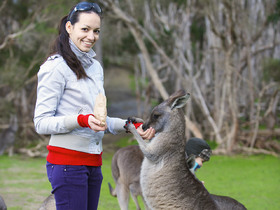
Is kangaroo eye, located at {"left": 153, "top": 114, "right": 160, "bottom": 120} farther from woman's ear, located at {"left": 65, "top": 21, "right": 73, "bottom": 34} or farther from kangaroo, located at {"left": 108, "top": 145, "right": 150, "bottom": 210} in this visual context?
woman's ear, located at {"left": 65, "top": 21, "right": 73, "bottom": 34}

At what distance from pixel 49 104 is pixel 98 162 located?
1.45ft

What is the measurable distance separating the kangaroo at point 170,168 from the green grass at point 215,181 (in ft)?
7.69

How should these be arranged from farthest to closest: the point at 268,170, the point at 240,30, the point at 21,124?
the point at 21,124 → the point at 240,30 → the point at 268,170

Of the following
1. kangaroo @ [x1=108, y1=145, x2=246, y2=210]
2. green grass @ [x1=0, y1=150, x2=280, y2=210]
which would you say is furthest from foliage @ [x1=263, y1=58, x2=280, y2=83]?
kangaroo @ [x1=108, y1=145, x2=246, y2=210]

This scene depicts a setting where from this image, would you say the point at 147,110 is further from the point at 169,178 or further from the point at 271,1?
the point at 169,178

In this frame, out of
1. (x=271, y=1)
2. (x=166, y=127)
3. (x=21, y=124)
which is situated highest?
(x=271, y=1)

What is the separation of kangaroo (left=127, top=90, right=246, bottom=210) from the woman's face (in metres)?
1.01

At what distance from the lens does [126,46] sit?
556 inches

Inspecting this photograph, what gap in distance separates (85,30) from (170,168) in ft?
4.95

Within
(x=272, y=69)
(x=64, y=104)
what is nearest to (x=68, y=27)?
(x=64, y=104)

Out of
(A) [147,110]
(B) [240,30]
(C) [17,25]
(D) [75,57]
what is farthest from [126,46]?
(D) [75,57]

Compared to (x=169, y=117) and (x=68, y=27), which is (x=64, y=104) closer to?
(x=68, y=27)

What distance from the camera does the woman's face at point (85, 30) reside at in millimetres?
2316

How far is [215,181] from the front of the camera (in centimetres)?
754
